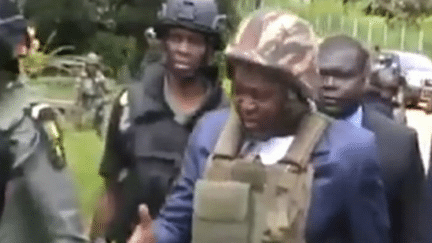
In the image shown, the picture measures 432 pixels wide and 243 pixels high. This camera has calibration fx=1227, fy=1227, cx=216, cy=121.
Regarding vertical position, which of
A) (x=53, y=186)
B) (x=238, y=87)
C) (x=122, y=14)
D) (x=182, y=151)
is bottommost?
(x=122, y=14)

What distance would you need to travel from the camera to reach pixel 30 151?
3.50 meters

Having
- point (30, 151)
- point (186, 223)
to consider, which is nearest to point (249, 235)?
point (186, 223)

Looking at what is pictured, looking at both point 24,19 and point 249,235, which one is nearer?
point 249,235

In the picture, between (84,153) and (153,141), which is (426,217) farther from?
(84,153)

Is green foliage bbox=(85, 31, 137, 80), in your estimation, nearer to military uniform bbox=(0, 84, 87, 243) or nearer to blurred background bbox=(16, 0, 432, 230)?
blurred background bbox=(16, 0, 432, 230)

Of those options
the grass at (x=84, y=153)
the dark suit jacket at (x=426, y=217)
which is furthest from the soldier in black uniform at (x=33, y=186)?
the grass at (x=84, y=153)

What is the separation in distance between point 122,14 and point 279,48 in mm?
4209

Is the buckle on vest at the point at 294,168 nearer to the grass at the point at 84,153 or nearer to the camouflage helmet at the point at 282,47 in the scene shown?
the camouflage helmet at the point at 282,47

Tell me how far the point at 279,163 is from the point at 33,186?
70 cm

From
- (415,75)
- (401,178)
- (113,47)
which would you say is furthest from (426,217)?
(113,47)

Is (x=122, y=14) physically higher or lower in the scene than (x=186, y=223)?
lower

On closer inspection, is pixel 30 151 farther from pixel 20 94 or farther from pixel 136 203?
pixel 136 203

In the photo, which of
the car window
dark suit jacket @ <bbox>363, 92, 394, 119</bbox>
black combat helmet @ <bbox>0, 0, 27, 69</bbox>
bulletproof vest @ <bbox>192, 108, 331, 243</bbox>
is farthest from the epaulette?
the car window

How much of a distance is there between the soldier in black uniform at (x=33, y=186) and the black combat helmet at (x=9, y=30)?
0.16 m
